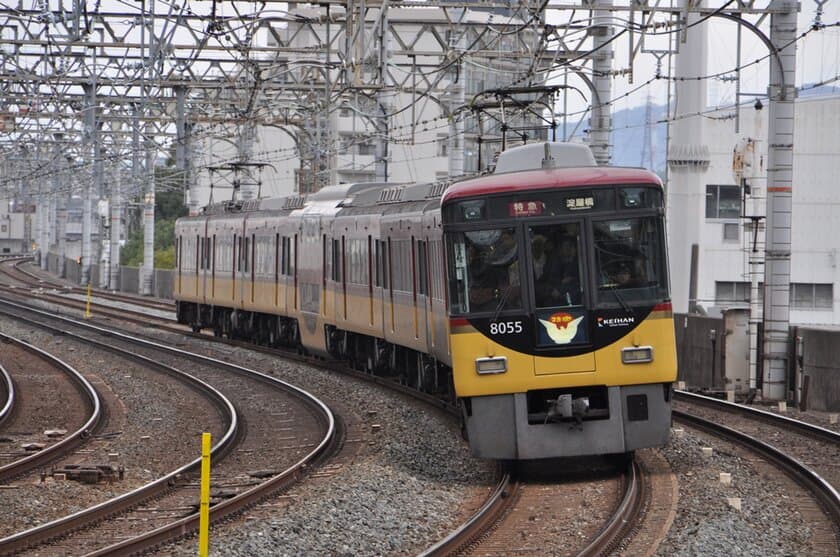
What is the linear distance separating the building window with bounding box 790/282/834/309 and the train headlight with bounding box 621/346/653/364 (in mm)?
35916

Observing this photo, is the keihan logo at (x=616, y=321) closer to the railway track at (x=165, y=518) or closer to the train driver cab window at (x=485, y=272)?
the train driver cab window at (x=485, y=272)

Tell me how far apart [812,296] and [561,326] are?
36604 millimetres

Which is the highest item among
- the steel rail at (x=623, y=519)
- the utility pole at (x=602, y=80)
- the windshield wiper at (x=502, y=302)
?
the utility pole at (x=602, y=80)

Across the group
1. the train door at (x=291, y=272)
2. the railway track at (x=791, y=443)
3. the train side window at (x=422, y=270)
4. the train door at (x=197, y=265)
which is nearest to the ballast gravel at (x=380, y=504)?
the train side window at (x=422, y=270)

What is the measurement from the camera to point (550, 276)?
12461 millimetres

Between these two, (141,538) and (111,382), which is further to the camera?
(111,382)

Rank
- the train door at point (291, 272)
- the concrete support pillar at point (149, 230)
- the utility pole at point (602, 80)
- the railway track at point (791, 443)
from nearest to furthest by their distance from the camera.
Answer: the railway track at point (791, 443), the utility pole at point (602, 80), the train door at point (291, 272), the concrete support pillar at point (149, 230)

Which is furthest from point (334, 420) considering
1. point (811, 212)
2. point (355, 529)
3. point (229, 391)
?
point (811, 212)

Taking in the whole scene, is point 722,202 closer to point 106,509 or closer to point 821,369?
point 821,369

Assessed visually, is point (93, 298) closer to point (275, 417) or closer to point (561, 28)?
point (561, 28)

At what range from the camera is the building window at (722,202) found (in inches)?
1892

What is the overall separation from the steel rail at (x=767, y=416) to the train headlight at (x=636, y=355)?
3.19m

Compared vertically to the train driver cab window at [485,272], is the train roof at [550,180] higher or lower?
higher

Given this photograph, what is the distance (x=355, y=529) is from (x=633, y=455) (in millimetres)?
3432
